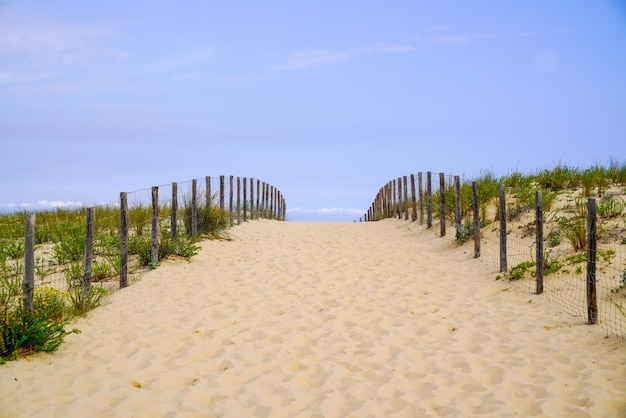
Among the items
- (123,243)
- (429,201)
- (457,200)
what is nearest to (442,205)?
(457,200)

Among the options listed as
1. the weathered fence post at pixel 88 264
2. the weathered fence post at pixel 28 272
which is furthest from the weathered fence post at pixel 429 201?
the weathered fence post at pixel 28 272

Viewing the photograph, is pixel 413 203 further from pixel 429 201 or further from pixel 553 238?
pixel 553 238

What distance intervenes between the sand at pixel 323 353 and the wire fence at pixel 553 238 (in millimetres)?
413

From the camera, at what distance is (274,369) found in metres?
5.69

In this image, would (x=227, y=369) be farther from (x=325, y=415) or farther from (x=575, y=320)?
(x=575, y=320)

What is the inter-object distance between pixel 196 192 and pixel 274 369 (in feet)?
Answer: 29.1

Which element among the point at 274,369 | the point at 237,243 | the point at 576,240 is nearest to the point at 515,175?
the point at 576,240

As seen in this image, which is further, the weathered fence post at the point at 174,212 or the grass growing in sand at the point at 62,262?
the weathered fence post at the point at 174,212

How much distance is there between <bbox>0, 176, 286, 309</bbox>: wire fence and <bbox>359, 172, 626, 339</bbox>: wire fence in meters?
6.33

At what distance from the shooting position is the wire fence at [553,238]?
747cm

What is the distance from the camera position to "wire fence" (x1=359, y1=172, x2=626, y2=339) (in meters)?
7.47

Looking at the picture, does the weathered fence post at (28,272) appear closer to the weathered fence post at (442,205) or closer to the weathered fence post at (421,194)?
the weathered fence post at (442,205)

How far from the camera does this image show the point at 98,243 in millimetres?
12688

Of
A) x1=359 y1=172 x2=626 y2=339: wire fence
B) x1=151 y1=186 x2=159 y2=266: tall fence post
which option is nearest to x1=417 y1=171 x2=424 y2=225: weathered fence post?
x1=359 y1=172 x2=626 y2=339: wire fence
